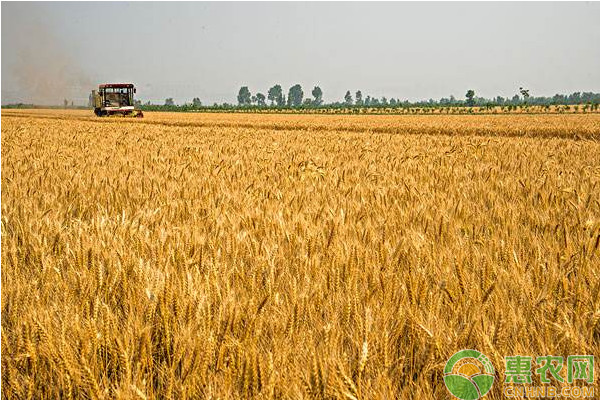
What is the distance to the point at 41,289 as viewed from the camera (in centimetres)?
159

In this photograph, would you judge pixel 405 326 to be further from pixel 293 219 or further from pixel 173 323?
pixel 293 219

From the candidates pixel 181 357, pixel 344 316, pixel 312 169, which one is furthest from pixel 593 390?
pixel 312 169

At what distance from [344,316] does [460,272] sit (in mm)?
454

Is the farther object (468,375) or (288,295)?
(288,295)

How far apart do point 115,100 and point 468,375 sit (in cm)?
3339

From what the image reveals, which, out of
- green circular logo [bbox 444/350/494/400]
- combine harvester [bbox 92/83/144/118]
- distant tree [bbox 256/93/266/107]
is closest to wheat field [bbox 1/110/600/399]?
green circular logo [bbox 444/350/494/400]

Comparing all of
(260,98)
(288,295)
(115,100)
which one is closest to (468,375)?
(288,295)

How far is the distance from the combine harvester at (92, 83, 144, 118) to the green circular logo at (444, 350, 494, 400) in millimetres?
32100

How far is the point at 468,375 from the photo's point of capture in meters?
1.04

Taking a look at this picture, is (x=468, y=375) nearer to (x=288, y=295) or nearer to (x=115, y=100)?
(x=288, y=295)

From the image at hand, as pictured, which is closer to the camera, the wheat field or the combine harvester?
the wheat field

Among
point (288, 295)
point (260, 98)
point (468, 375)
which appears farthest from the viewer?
point (260, 98)

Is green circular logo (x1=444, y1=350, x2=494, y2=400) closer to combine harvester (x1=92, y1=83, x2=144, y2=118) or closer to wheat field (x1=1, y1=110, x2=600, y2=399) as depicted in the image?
wheat field (x1=1, y1=110, x2=600, y2=399)

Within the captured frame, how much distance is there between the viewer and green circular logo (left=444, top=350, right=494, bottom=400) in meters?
1.01
